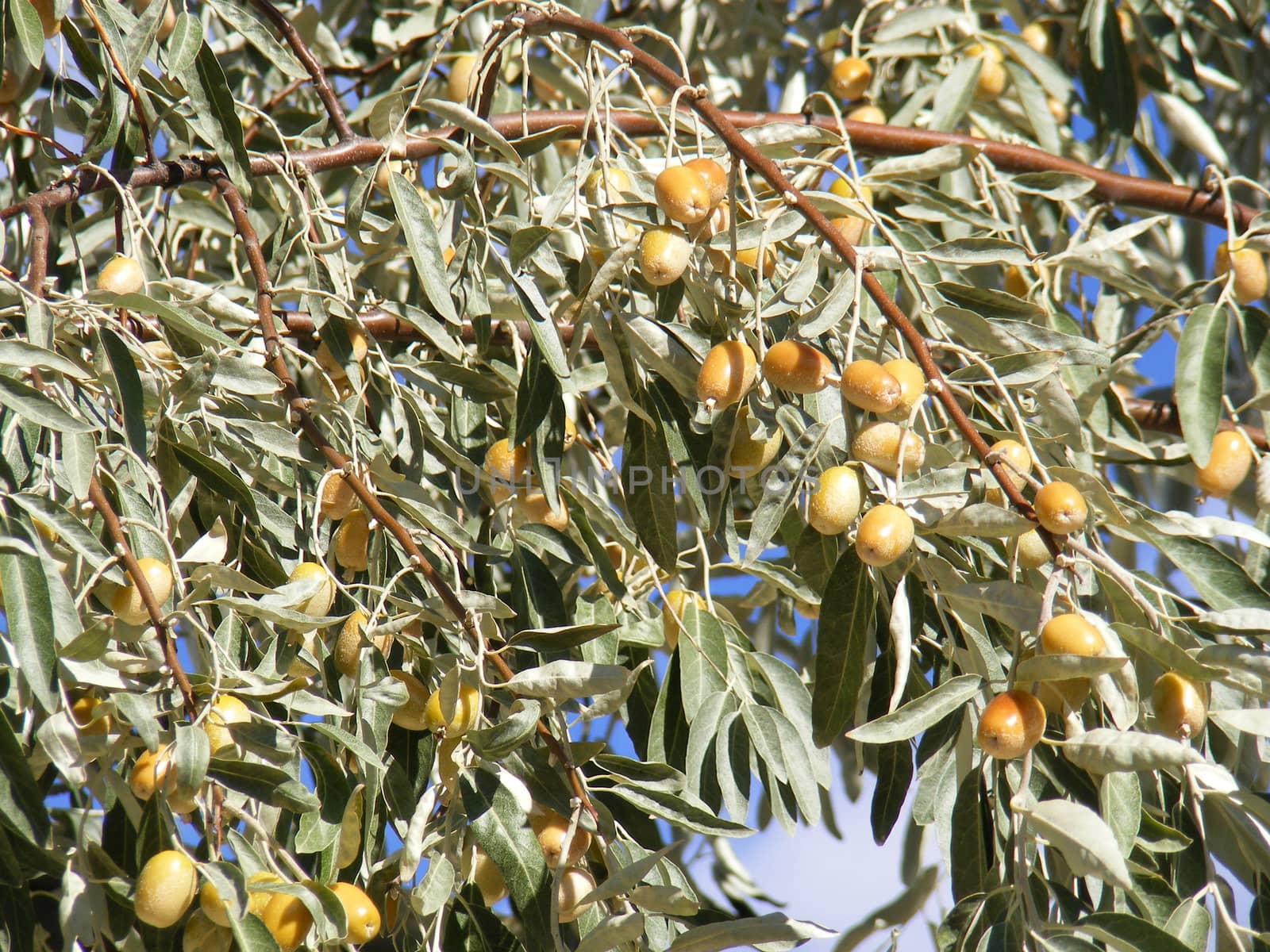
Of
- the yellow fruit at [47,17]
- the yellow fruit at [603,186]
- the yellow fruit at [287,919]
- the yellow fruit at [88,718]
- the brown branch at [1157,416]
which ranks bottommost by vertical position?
the brown branch at [1157,416]

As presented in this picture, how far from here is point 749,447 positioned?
3.52ft

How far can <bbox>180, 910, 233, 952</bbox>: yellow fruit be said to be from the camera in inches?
37.3

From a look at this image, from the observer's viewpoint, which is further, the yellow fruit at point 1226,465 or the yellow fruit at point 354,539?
the yellow fruit at point 1226,465

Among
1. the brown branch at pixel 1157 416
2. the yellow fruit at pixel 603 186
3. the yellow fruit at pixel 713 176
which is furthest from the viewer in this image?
the brown branch at pixel 1157 416

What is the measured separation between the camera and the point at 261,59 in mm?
2070

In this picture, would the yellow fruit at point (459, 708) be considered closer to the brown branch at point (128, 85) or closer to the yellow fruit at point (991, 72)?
the brown branch at point (128, 85)

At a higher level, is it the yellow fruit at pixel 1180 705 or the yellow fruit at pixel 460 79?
the yellow fruit at pixel 460 79

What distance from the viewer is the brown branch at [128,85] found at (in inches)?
45.9

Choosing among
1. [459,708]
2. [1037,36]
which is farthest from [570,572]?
[1037,36]

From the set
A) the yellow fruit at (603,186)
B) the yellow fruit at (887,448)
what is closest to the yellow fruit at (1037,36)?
the yellow fruit at (603,186)

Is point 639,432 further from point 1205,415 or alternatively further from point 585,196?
point 1205,415

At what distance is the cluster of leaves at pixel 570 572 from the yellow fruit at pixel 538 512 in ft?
0.06

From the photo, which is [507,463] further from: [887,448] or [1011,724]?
[1011,724]

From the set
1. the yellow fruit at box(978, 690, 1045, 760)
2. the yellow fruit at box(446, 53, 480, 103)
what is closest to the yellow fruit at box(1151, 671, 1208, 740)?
the yellow fruit at box(978, 690, 1045, 760)
